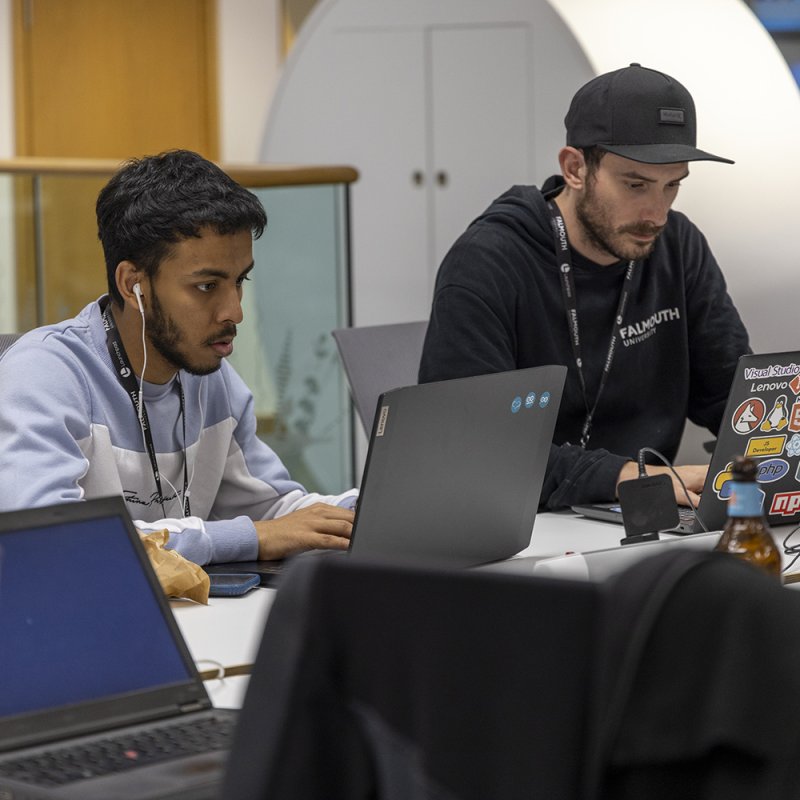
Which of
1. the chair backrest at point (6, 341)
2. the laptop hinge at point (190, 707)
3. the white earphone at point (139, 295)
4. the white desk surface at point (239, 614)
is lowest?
the white desk surface at point (239, 614)

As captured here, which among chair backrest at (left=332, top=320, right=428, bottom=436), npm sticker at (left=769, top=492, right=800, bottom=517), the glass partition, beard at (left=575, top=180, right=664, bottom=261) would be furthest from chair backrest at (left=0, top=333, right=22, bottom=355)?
the glass partition

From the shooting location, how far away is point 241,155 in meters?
7.24

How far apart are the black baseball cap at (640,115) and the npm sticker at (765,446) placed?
0.68 m

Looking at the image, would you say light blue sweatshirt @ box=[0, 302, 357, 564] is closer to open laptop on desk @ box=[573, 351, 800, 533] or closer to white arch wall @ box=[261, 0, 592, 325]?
open laptop on desk @ box=[573, 351, 800, 533]

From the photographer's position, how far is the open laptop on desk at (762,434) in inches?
82.2

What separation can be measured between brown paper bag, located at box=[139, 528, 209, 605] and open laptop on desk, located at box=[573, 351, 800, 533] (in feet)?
2.53

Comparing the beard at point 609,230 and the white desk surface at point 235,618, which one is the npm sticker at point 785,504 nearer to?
the white desk surface at point 235,618

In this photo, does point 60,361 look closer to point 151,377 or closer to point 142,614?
point 151,377

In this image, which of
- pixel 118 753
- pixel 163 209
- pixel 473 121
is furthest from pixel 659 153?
pixel 473 121

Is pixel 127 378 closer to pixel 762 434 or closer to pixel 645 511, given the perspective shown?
pixel 645 511

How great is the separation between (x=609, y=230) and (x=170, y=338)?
3.25ft

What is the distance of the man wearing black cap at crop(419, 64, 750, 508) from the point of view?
2.66 meters

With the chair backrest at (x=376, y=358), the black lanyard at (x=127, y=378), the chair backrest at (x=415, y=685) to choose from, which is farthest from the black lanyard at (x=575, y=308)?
the chair backrest at (x=415, y=685)

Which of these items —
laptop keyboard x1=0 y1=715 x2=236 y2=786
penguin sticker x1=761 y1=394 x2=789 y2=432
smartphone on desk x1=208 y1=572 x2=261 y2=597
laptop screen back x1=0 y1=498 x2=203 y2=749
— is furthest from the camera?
penguin sticker x1=761 y1=394 x2=789 y2=432
